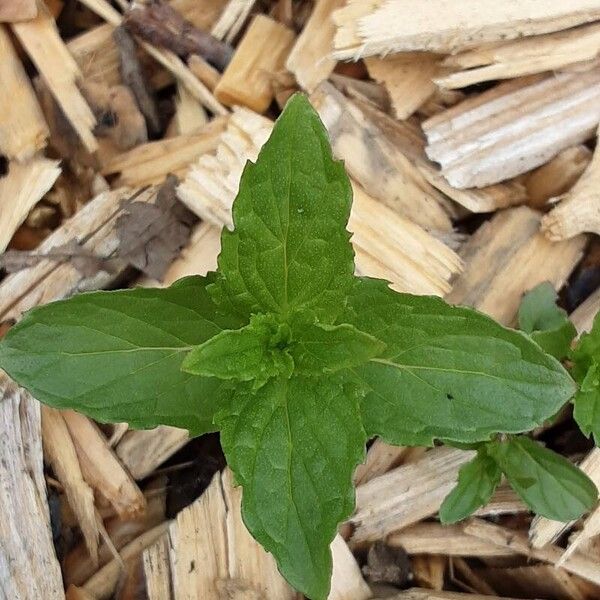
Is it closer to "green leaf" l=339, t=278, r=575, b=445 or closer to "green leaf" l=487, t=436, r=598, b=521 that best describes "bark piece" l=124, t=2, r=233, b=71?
"green leaf" l=339, t=278, r=575, b=445

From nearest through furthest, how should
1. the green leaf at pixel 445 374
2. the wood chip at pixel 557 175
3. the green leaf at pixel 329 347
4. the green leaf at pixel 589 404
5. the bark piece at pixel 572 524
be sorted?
the green leaf at pixel 329 347 < the green leaf at pixel 445 374 < the green leaf at pixel 589 404 < the bark piece at pixel 572 524 < the wood chip at pixel 557 175

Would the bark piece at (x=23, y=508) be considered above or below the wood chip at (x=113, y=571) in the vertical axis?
above

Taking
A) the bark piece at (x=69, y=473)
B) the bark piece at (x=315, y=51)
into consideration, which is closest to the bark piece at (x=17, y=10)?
the bark piece at (x=315, y=51)

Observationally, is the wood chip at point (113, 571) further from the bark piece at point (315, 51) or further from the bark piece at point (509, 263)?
the bark piece at point (315, 51)

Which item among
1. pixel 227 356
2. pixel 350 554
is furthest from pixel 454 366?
pixel 350 554

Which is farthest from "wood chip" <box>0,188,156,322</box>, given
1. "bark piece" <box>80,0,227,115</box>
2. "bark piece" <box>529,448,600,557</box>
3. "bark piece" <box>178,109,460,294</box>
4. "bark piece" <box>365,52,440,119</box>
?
"bark piece" <box>529,448,600,557</box>

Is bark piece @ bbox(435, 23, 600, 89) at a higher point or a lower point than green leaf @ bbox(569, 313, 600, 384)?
higher

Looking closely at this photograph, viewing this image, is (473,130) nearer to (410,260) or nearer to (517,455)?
(410,260)
